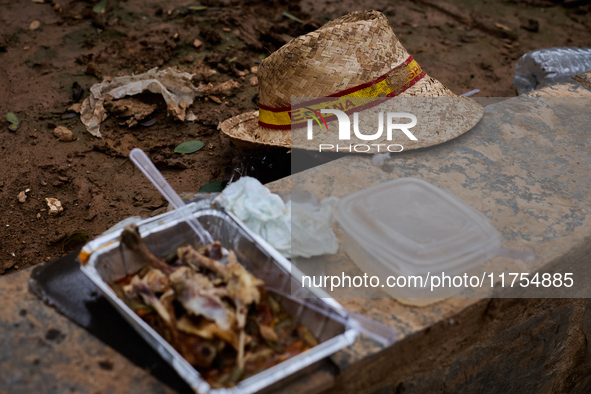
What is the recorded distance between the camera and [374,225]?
1652 millimetres

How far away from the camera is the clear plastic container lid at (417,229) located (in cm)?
156

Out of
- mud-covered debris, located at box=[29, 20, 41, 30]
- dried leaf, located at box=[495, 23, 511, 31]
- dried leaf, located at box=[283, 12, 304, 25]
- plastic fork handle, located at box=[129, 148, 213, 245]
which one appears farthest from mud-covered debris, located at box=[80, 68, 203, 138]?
dried leaf, located at box=[495, 23, 511, 31]

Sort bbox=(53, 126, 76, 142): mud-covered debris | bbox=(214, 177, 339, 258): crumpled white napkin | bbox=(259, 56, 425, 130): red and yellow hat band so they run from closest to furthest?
1. bbox=(214, 177, 339, 258): crumpled white napkin
2. bbox=(259, 56, 425, 130): red and yellow hat band
3. bbox=(53, 126, 76, 142): mud-covered debris

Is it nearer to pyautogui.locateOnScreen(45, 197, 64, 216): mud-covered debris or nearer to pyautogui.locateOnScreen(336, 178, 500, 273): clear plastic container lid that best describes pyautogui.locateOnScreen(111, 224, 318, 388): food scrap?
pyautogui.locateOnScreen(336, 178, 500, 273): clear plastic container lid

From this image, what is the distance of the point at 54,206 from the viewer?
2932 millimetres

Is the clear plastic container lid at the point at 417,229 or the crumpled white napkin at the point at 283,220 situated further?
the crumpled white napkin at the point at 283,220

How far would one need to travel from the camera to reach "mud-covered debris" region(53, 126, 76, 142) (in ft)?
11.2

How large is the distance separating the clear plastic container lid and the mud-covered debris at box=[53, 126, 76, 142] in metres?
2.50

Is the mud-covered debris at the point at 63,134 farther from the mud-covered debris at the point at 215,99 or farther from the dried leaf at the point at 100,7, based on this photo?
the dried leaf at the point at 100,7

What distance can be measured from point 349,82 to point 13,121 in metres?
2.57

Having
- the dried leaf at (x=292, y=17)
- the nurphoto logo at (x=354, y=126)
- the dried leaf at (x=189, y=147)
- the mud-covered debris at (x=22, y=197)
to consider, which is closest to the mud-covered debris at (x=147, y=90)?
the dried leaf at (x=189, y=147)

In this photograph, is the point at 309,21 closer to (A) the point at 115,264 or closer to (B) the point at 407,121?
(B) the point at 407,121

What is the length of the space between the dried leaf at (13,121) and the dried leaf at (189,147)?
1.19 m

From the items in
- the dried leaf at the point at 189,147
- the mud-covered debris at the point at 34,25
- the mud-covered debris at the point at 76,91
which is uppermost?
the mud-covered debris at the point at 34,25
